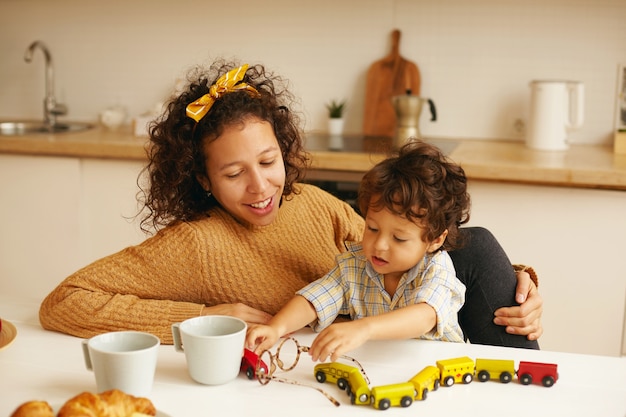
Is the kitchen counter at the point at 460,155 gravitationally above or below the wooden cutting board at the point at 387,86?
below

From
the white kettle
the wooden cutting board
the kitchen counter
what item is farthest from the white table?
the wooden cutting board

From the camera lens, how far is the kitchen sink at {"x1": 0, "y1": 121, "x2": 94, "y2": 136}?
321 centimetres

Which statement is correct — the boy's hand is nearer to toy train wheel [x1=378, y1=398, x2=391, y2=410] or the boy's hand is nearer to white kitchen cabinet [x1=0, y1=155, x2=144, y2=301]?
toy train wheel [x1=378, y1=398, x2=391, y2=410]

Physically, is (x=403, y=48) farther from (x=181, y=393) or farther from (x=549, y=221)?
(x=181, y=393)

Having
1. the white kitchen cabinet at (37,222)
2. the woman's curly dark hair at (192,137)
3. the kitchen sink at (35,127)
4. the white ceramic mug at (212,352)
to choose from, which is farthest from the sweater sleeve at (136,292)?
the kitchen sink at (35,127)

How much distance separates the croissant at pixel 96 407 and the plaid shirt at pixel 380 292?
48cm

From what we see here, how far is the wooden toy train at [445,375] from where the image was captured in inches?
41.1

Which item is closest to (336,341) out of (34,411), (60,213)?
(34,411)

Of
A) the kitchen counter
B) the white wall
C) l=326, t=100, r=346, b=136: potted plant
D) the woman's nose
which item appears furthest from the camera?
l=326, t=100, r=346, b=136: potted plant

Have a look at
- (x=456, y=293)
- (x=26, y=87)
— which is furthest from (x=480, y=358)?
(x=26, y=87)

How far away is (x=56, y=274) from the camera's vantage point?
288 centimetres

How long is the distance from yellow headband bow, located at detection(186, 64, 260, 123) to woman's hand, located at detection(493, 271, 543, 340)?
25.3 inches

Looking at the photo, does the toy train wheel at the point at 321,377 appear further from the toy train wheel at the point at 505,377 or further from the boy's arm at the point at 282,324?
the toy train wheel at the point at 505,377

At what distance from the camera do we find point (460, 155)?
2.58 metres
